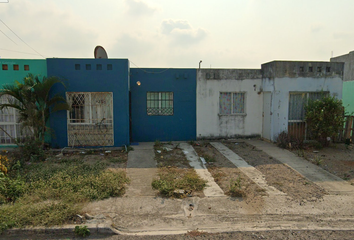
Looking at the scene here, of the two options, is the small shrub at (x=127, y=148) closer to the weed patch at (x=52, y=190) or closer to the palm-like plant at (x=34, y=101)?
the weed patch at (x=52, y=190)

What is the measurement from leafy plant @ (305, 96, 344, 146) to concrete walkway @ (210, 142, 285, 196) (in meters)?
3.41

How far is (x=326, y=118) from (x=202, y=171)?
223 inches

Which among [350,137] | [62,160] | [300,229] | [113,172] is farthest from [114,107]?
[350,137]

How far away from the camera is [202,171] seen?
7.13 metres

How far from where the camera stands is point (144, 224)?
4.34 m

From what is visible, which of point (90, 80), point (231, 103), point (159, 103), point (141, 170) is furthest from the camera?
point (231, 103)

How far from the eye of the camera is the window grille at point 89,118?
946 cm

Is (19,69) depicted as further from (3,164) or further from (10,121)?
(3,164)

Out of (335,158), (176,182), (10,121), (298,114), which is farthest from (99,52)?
(335,158)

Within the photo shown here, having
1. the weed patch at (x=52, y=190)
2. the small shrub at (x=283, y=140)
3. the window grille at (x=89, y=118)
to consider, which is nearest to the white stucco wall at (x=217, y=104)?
the small shrub at (x=283, y=140)

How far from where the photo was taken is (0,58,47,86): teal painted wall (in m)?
9.38

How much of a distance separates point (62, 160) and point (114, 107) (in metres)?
2.69

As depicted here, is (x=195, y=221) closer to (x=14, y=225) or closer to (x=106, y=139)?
(x=14, y=225)

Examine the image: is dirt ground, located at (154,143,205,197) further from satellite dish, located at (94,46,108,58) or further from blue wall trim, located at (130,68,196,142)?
satellite dish, located at (94,46,108,58)
